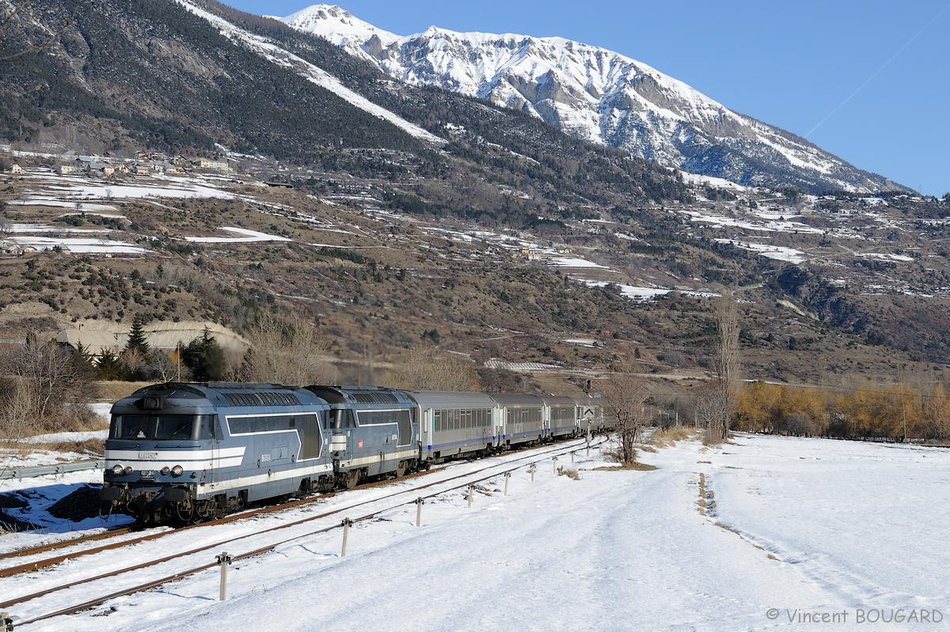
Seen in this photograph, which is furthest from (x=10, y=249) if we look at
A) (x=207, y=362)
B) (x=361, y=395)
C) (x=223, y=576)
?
(x=223, y=576)

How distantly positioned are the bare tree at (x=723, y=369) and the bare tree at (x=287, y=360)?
4433 cm

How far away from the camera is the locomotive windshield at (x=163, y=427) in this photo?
24.0 m

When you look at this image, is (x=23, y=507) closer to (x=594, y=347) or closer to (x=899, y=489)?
(x=899, y=489)

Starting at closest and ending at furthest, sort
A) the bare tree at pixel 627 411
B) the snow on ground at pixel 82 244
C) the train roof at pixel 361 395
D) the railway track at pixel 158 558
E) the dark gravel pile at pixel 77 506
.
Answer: the railway track at pixel 158 558
the dark gravel pile at pixel 77 506
the train roof at pixel 361 395
the bare tree at pixel 627 411
the snow on ground at pixel 82 244

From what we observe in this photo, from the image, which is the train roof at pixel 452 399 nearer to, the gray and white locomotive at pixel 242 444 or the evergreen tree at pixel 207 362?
the gray and white locomotive at pixel 242 444

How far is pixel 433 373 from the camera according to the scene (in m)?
89.9

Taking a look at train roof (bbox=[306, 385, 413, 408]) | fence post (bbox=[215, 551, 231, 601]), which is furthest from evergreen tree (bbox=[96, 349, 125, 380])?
fence post (bbox=[215, 551, 231, 601])

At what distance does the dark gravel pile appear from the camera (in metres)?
27.3

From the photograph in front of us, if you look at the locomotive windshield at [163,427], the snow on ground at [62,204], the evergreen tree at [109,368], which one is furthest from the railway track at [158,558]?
the snow on ground at [62,204]

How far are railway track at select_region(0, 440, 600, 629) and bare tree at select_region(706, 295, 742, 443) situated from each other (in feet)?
233

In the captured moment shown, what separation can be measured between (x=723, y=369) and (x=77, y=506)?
83290mm

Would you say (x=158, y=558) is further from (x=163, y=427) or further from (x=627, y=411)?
(x=627, y=411)

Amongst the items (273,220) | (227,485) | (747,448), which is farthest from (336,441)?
(273,220)

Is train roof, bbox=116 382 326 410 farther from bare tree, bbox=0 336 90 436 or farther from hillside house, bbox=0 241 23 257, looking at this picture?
hillside house, bbox=0 241 23 257
